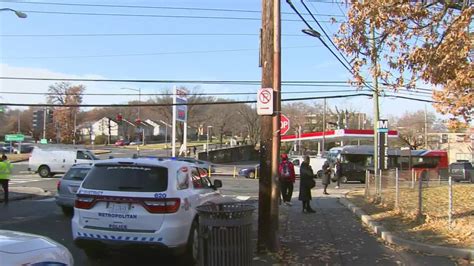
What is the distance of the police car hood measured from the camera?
3664 mm

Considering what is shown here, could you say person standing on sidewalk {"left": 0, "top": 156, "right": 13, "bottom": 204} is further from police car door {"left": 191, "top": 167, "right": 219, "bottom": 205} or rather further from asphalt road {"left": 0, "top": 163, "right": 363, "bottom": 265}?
police car door {"left": 191, "top": 167, "right": 219, "bottom": 205}

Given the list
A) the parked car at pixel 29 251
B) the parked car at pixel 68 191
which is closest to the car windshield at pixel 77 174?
the parked car at pixel 68 191

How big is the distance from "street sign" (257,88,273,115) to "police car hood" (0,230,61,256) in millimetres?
5125

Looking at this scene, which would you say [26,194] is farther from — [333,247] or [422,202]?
[333,247]

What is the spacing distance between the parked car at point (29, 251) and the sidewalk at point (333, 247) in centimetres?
442

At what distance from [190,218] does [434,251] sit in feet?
13.5

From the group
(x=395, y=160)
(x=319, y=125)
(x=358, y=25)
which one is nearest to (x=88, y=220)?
(x=358, y=25)

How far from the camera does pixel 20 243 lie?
3.83 meters

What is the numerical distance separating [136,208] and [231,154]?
66662mm

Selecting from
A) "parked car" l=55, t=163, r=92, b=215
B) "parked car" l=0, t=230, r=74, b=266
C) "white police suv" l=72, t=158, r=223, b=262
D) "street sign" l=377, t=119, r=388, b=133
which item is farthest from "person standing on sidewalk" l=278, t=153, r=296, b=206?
"parked car" l=0, t=230, r=74, b=266

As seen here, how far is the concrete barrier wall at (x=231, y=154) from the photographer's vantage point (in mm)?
67231

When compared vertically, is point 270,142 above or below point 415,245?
above

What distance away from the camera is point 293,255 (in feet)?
28.4

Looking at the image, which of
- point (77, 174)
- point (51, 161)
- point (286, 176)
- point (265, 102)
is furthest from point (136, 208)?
point (51, 161)
